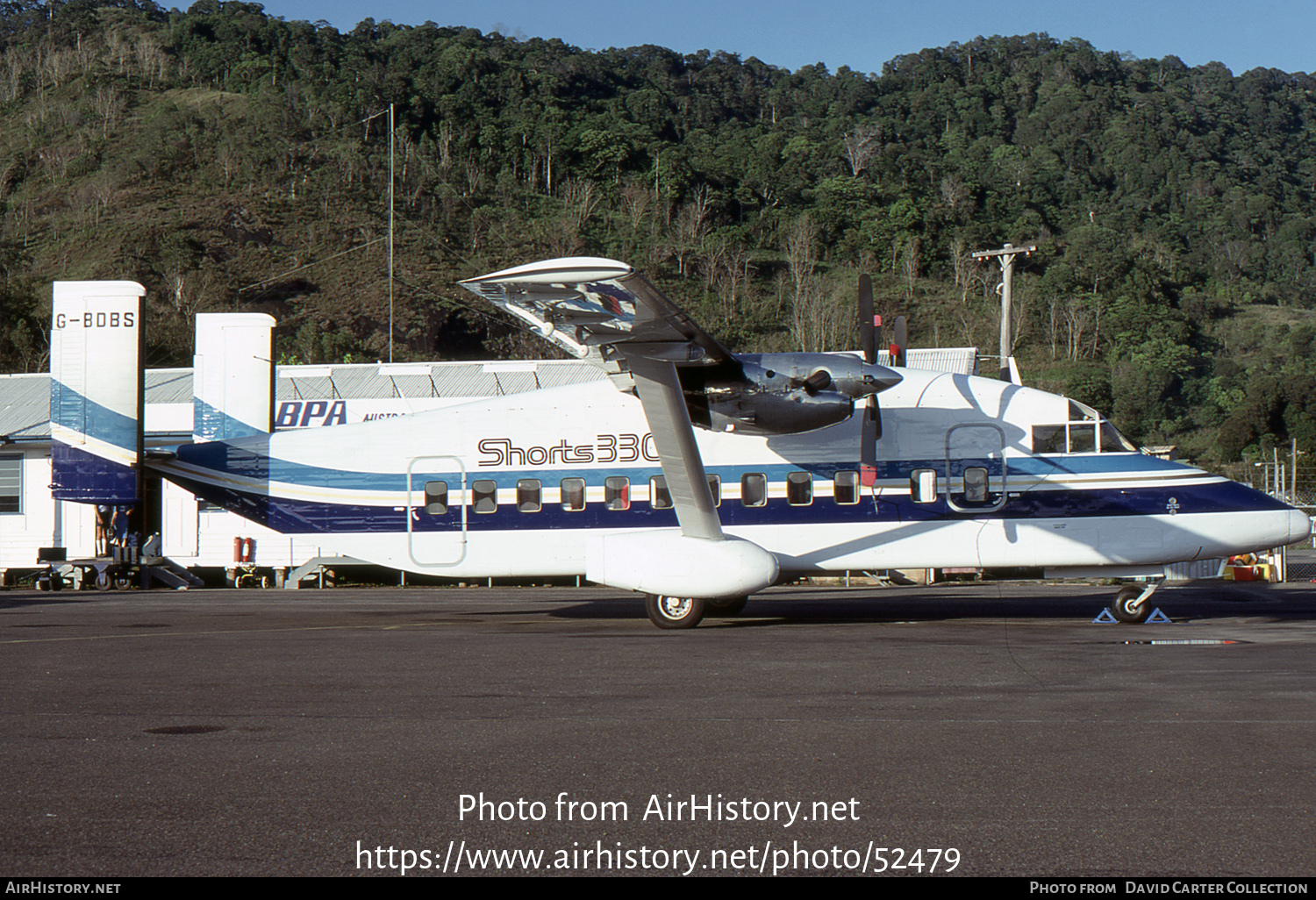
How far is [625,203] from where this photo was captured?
398 feet

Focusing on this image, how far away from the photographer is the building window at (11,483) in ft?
96.6

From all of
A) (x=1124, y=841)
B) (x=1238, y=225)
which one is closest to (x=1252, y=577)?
(x=1124, y=841)

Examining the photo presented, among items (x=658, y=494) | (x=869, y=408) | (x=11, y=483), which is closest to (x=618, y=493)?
(x=658, y=494)

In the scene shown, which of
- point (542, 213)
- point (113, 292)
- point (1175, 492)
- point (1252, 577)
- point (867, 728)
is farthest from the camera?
point (542, 213)

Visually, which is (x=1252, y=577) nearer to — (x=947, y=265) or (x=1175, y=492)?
(x=1175, y=492)

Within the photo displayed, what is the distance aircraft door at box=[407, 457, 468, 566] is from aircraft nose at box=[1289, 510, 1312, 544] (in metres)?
12.2

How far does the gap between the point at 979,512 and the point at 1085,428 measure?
2.08m

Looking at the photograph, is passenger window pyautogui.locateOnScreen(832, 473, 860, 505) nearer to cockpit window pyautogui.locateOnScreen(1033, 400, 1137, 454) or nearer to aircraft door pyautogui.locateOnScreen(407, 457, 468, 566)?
cockpit window pyautogui.locateOnScreen(1033, 400, 1137, 454)

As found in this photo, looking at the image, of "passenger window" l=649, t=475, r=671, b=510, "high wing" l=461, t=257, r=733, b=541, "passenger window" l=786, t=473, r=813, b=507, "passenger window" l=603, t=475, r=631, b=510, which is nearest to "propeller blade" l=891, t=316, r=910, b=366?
"passenger window" l=786, t=473, r=813, b=507

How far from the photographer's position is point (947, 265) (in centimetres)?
11350

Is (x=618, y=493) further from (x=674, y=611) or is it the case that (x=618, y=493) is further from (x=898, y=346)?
(x=898, y=346)

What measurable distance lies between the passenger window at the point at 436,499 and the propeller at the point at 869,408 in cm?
650

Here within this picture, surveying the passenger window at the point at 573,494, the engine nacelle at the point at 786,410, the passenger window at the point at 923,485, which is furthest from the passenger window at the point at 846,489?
the passenger window at the point at 573,494

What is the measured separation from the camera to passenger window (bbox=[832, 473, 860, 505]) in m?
16.0
